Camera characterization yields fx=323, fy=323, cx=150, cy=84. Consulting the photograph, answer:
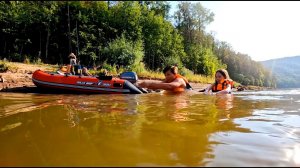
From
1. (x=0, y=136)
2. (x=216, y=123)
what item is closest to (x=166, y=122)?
(x=216, y=123)

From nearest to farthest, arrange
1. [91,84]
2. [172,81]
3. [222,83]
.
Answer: [172,81]
[222,83]
[91,84]

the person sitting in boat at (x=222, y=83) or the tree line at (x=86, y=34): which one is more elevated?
the tree line at (x=86, y=34)

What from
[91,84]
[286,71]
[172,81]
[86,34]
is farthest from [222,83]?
[286,71]

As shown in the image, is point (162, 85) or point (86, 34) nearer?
point (162, 85)

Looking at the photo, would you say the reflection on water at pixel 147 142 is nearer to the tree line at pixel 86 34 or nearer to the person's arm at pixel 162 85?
the person's arm at pixel 162 85

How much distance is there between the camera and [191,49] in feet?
144

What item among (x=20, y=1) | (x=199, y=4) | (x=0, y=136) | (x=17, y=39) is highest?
(x=199, y=4)

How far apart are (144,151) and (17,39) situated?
29.1 metres

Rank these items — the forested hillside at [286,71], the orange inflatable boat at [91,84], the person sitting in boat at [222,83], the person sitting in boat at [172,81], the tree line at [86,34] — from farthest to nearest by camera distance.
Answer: the forested hillside at [286,71], the tree line at [86,34], the orange inflatable boat at [91,84], the person sitting in boat at [222,83], the person sitting in boat at [172,81]

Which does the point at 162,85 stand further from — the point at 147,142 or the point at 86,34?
the point at 86,34

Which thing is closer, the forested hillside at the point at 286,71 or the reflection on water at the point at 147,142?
the reflection on water at the point at 147,142

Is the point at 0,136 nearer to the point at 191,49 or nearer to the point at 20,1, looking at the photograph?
the point at 20,1

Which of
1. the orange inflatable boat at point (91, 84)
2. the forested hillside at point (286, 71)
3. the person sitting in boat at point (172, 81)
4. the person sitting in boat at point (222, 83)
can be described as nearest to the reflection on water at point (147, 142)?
the person sitting in boat at point (172, 81)

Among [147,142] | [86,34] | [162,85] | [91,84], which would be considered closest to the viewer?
[147,142]
